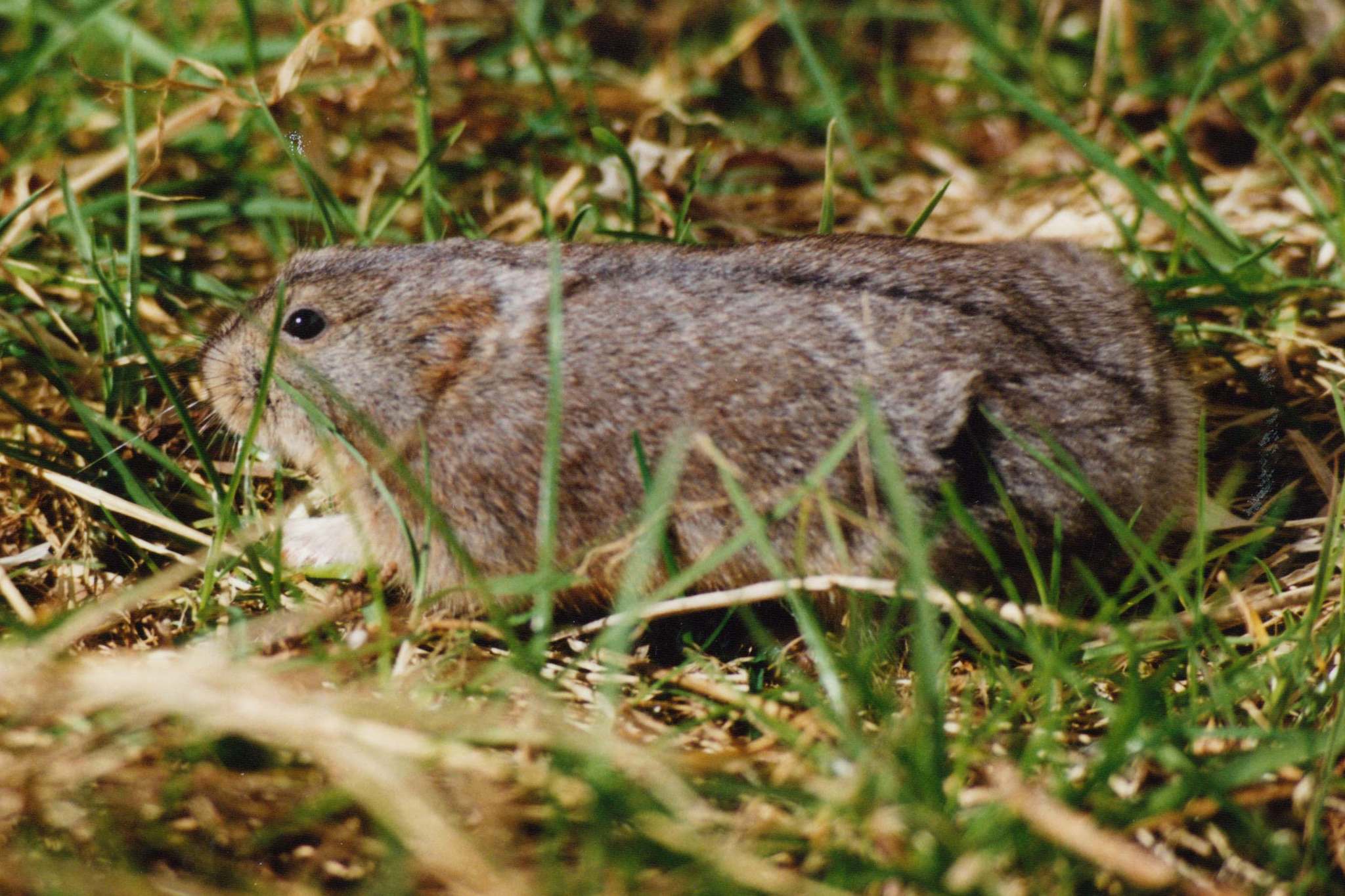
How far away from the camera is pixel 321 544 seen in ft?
13.3

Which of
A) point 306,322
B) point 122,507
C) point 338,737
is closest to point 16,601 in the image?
point 122,507

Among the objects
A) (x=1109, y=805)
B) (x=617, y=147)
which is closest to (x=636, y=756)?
(x=1109, y=805)

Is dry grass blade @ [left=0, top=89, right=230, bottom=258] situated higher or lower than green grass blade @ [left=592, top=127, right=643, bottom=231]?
higher

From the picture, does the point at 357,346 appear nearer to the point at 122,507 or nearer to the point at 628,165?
the point at 122,507

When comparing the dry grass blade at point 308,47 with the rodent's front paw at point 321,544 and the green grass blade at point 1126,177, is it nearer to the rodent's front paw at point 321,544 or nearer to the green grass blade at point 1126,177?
the rodent's front paw at point 321,544

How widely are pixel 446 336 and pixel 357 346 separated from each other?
29 centimetres

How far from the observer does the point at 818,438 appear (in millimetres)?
3363

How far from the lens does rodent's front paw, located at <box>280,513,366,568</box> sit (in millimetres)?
3914

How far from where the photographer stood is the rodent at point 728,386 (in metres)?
3.36

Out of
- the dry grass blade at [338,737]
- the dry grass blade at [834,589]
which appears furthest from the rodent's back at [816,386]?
the dry grass blade at [338,737]

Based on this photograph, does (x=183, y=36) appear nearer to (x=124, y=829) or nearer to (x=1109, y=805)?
(x=124, y=829)

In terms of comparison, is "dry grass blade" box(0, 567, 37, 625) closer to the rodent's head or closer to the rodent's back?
the rodent's head

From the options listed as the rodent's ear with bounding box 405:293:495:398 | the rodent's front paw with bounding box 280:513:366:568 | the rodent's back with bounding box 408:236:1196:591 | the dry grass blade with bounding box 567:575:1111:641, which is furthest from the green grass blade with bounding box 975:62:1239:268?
the rodent's front paw with bounding box 280:513:366:568

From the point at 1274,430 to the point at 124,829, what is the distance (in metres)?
3.86
